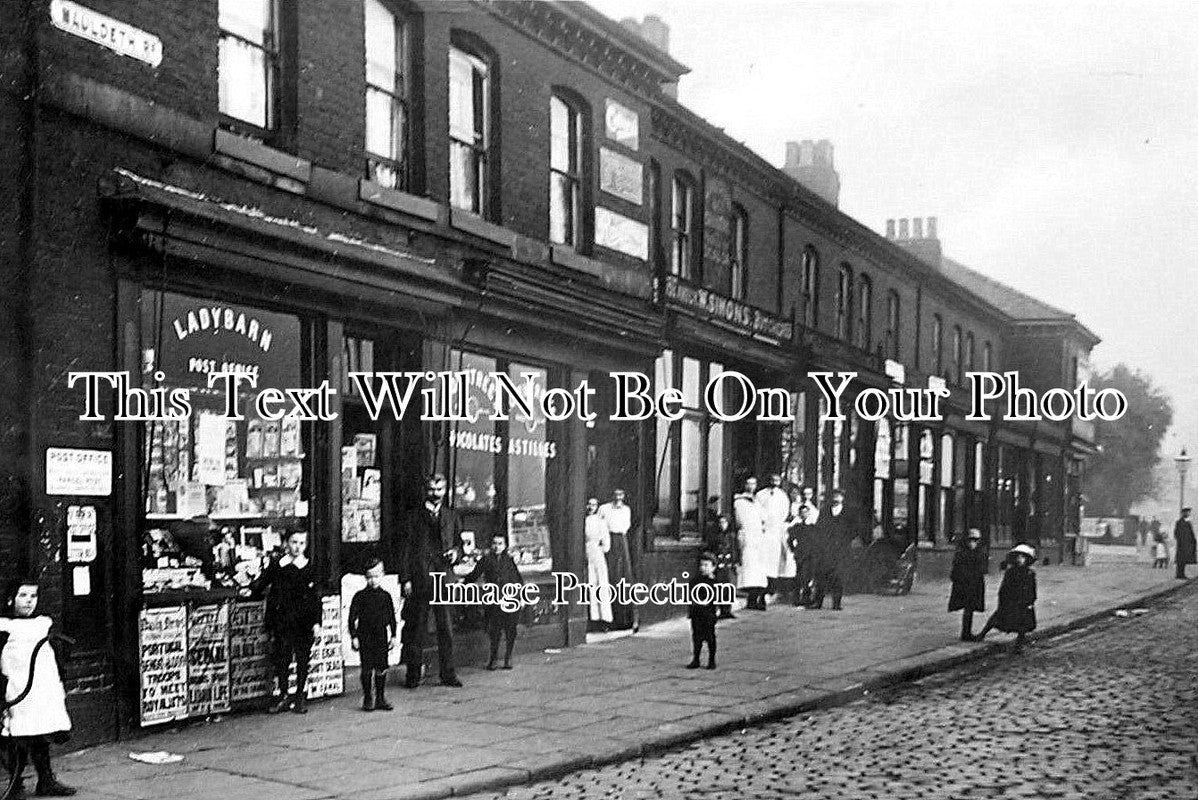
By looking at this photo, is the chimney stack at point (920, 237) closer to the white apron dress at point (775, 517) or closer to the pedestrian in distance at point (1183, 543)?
the pedestrian in distance at point (1183, 543)

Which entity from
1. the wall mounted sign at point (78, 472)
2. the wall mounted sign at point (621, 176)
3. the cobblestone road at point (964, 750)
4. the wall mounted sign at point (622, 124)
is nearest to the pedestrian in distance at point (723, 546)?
the wall mounted sign at point (621, 176)

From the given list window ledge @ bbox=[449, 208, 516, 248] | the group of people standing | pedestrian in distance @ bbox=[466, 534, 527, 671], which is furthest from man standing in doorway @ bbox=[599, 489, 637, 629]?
window ledge @ bbox=[449, 208, 516, 248]

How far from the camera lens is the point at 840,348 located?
23781 millimetres

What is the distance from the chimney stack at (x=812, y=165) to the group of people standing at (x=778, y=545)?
467 cm

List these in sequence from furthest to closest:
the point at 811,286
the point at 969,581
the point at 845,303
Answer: the point at 845,303, the point at 811,286, the point at 969,581

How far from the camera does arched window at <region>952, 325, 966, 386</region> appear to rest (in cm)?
3112

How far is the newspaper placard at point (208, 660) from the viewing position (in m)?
10.1

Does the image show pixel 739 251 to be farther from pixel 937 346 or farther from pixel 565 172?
pixel 937 346

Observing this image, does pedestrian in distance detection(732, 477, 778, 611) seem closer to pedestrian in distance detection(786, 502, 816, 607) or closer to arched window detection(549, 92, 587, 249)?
pedestrian in distance detection(786, 502, 816, 607)

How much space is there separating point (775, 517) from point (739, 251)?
4543 millimetres

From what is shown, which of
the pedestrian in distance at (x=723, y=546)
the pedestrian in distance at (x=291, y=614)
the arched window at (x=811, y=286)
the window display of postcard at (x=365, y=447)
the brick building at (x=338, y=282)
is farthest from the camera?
the arched window at (x=811, y=286)

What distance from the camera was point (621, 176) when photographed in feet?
55.8

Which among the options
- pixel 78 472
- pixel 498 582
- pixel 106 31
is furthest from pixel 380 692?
pixel 106 31

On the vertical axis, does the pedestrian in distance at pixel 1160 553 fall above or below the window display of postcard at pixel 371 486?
below
